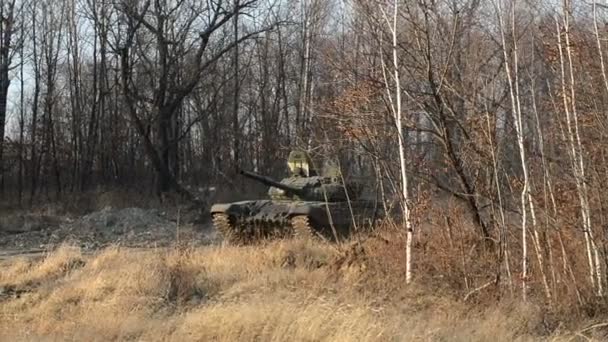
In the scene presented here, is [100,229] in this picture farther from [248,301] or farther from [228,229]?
[248,301]

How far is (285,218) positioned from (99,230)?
8458 millimetres

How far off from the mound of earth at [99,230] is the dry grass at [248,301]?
5.81m

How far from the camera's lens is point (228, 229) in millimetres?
15750

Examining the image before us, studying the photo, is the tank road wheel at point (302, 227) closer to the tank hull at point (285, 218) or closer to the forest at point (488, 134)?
the tank hull at point (285, 218)

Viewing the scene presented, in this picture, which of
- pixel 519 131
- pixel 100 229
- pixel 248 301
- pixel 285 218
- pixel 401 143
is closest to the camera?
pixel 519 131

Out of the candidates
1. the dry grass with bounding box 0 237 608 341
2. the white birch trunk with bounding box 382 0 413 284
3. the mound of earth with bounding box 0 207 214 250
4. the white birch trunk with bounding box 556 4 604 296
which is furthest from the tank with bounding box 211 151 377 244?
the white birch trunk with bounding box 556 4 604 296

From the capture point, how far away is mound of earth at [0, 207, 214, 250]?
18.2 m

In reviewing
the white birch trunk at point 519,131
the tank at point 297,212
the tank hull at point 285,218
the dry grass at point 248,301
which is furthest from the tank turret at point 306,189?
the white birch trunk at point 519,131

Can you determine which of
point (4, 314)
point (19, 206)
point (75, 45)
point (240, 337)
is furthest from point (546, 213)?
point (75, 45)

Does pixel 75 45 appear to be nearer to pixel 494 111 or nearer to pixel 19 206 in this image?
pixel 19 206

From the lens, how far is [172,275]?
956 centimetres

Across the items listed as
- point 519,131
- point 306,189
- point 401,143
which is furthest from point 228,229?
point 519,131

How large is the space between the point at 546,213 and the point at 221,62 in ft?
88.3

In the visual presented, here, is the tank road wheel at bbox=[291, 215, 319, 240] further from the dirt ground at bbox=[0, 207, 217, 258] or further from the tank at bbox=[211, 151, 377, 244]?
the dirt ground at bbox=[0, 207, 217, 258]
